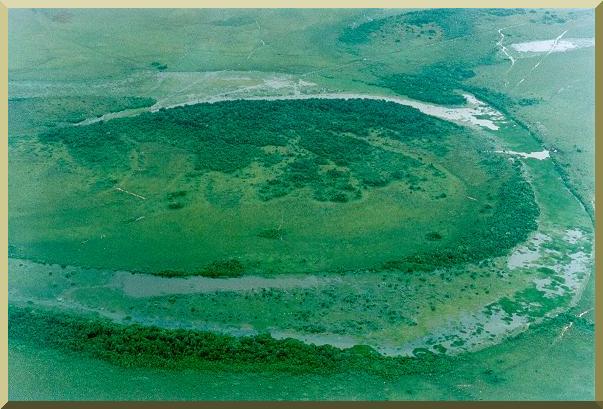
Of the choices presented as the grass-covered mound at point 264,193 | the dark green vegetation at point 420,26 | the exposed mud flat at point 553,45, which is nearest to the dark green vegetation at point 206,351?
the grass-covered mound at point 264,193

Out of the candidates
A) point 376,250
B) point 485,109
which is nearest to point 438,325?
point 376,250

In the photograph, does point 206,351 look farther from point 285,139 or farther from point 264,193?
point 285,139

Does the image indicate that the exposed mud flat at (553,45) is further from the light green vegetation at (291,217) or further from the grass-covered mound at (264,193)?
the grass-covered mound at (264,193)

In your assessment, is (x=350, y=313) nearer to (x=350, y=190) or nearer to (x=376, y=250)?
(x=376, y=250)

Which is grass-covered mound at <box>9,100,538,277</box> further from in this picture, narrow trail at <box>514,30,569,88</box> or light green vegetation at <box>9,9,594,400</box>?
narrow trail at <box>514,30,569,88</box>

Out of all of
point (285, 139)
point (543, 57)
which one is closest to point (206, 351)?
point (285, 139)

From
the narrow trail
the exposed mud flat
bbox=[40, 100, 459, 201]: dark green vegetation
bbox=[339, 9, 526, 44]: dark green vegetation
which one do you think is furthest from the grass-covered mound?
the exposed mud flat
